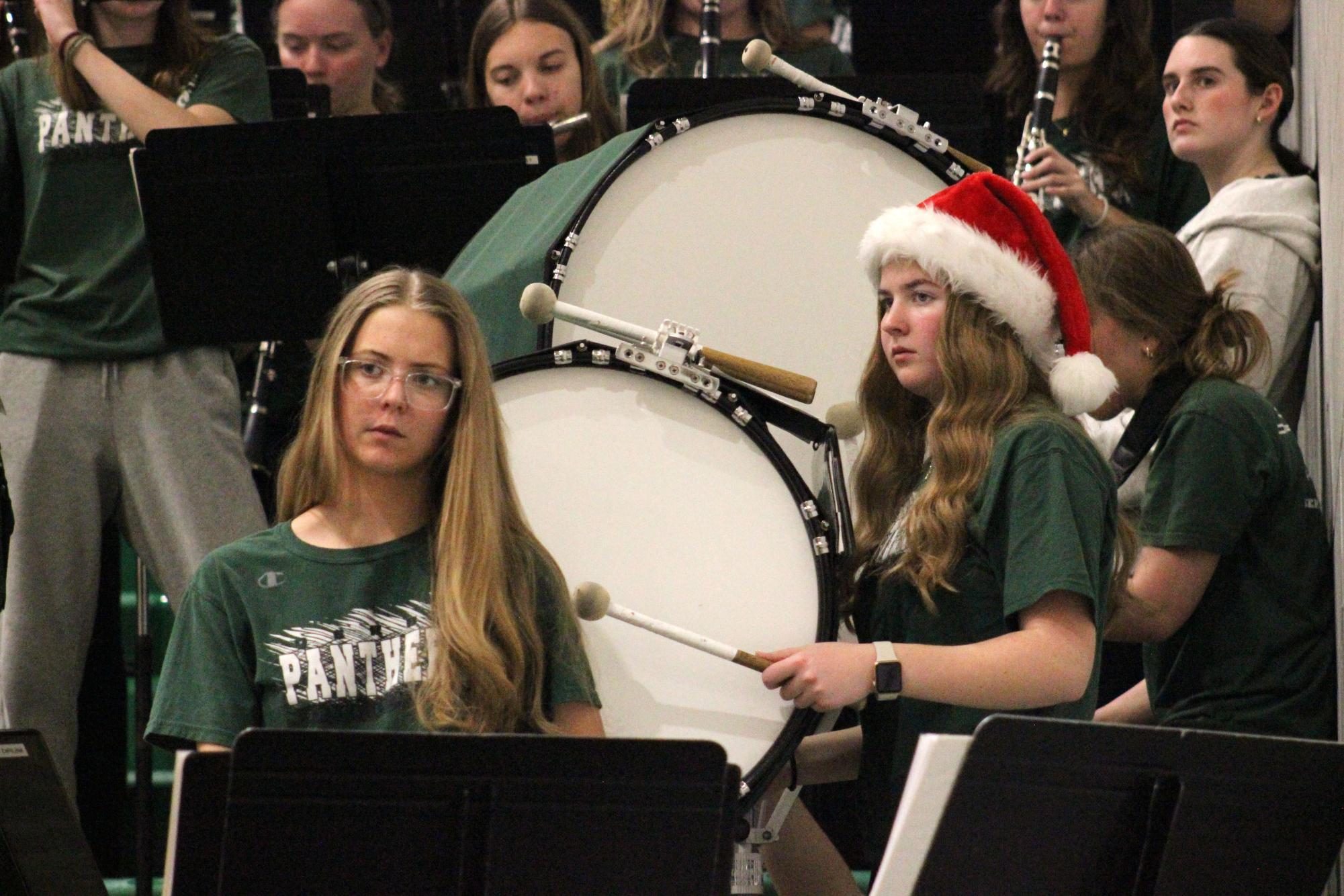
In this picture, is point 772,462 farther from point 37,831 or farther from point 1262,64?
point 1262,64

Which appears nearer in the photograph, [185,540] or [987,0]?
[185,540]

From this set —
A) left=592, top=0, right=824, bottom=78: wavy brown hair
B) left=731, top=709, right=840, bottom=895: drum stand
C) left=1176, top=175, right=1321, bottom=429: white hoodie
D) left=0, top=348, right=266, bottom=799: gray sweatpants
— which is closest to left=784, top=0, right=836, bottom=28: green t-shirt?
left=592, top=0, right=824, bottom=78: wavy brown hair

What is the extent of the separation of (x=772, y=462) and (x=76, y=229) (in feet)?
6.51

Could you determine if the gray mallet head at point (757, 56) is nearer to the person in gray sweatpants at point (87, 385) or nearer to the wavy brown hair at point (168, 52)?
the person in gray sweatpants at point (87, 385)

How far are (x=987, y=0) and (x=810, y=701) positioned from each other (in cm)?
380

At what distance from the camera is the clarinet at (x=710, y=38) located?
468 centimetres

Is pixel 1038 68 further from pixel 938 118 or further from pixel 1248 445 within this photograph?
pixel 1248 445

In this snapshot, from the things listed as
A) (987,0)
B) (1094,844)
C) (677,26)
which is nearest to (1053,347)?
(1094,844)

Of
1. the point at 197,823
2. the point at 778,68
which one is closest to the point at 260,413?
the point at 778,68

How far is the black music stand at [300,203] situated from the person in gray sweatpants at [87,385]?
11.8 inches

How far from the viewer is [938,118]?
3969 mm

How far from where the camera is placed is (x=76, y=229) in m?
4.09

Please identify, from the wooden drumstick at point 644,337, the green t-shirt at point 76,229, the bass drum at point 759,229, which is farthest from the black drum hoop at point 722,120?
the green t-shirt at point 76,229

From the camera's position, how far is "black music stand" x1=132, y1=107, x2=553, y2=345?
3.74 m
